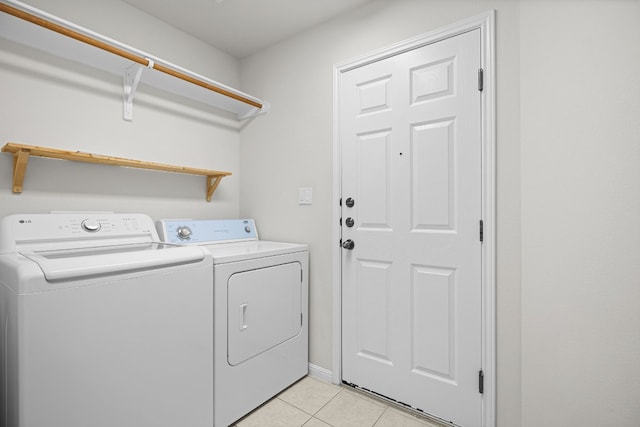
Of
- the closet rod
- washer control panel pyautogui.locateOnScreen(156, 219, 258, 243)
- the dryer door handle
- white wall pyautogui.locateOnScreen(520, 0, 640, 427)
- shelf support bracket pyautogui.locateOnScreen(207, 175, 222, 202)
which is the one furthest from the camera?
shelf support bracket pyautogui.locateOnScreen(207, 175, 222, 202)

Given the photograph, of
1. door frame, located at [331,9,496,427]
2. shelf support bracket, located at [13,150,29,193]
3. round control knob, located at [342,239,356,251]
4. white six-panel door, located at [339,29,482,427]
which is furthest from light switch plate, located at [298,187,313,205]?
shelf support bracket, located at [13,150,29,193]

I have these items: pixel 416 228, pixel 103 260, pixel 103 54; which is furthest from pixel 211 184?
pixel 416 228

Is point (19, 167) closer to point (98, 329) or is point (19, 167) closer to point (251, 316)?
point (98, 329)

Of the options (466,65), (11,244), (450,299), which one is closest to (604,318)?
(450,299)

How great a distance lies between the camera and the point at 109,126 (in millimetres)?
1791

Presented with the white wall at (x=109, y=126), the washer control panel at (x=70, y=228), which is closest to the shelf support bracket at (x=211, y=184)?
the white wall at (x=109, y=126)

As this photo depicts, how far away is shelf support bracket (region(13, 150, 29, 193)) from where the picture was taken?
1373 millimetres

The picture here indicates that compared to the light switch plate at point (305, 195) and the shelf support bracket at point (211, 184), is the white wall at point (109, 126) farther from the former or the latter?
the light switch plate at point (305, 195)

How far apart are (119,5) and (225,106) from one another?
0.85 metres

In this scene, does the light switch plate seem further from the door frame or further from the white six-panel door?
the door frame

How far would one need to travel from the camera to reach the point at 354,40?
1.91 meters

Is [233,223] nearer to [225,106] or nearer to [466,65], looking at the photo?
[225,106]

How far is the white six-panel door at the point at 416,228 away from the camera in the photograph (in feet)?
4.97

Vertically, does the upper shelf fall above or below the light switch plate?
above
